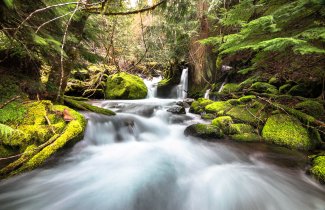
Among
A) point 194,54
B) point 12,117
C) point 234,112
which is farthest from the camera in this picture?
point 194,54

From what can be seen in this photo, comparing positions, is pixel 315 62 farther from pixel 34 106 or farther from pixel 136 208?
pixel 34 106

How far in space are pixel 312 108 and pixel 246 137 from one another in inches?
89.2

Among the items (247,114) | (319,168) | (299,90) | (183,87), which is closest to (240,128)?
(247,114)

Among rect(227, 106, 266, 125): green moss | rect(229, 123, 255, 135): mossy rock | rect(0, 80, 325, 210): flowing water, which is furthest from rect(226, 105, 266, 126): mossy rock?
rect(0, 80, 325, 210): flowing water

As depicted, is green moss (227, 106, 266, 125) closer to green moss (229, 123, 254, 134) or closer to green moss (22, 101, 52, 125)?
green moss (229, 123, 254, 134)

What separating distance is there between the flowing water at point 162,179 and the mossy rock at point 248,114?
4.07 feet

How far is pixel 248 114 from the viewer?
6.93 m

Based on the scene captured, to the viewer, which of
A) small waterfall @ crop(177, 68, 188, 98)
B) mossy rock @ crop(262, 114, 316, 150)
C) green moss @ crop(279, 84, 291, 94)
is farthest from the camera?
small waterfall @ crop(177, 68, 188, 98)

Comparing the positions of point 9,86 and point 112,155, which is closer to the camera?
point 9,86

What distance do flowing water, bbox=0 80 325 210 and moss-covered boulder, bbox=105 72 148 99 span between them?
691 cm

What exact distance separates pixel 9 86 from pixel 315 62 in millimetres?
7501

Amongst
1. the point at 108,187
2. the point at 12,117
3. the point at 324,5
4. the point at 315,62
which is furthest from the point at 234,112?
the point at 12,117

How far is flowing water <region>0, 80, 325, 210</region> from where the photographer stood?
3146mm

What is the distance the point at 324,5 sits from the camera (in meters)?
3.58
